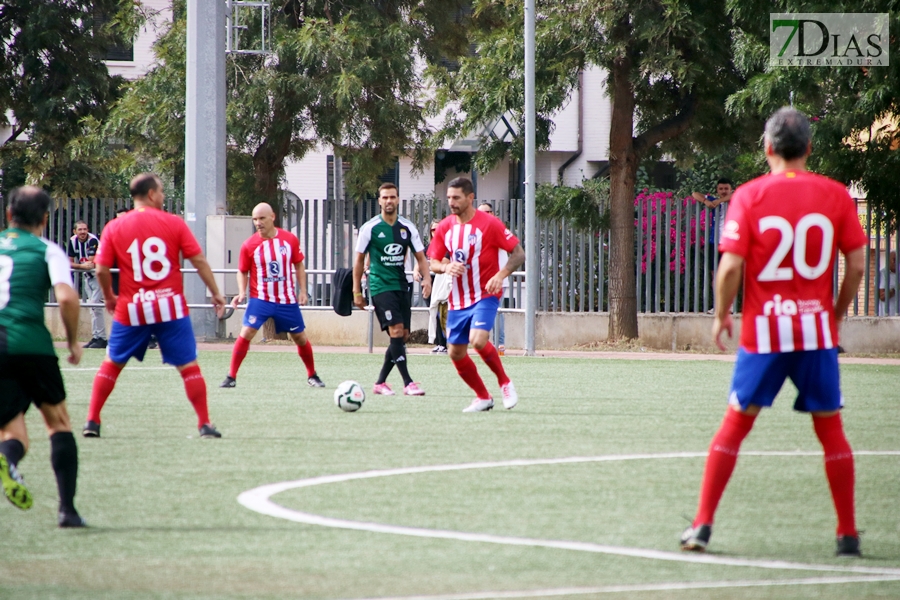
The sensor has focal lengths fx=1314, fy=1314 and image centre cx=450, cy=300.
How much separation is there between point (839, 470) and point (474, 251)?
20.3ft

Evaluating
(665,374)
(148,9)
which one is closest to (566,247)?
(665,374)

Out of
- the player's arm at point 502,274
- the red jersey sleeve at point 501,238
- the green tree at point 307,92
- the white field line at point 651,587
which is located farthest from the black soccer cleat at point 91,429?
the green tree at point 307,92

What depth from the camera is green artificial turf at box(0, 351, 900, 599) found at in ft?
17.1

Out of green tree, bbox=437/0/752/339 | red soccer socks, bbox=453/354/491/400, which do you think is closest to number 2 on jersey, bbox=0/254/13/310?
red soccer socks, bbox=453/354/491/400

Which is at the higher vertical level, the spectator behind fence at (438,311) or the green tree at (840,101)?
the green tree at (840,101)

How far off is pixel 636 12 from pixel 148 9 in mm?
9397

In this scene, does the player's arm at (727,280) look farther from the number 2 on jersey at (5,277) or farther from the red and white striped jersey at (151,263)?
the red and white striped jersey at (151,263)

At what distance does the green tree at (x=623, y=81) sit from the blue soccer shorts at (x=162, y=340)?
1228 cm

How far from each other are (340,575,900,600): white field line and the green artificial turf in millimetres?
18

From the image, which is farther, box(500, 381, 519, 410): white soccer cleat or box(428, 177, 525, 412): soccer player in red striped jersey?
box(500, 381, 519, 410): white soccer cleat

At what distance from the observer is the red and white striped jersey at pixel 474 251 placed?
1162 centimetres

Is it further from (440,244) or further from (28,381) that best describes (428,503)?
(440,244)

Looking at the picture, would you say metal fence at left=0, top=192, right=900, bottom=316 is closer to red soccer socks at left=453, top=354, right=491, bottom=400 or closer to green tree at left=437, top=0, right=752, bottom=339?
green tree at left=437, top=0, right=752, bottom=339

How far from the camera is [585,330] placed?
72.4ft
